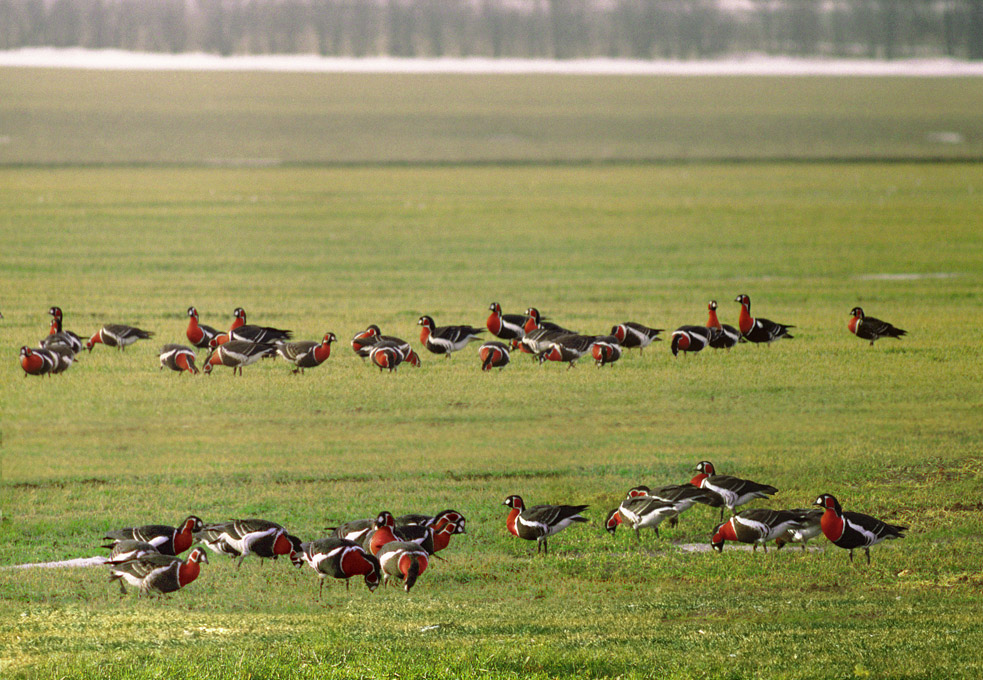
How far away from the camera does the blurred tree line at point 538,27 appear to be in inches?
3888

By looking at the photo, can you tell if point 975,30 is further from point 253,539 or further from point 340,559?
point 340,559

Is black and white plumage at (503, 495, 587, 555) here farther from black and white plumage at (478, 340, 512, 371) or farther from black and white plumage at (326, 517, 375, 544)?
black and white plumage at (478, 340, 512, 371)

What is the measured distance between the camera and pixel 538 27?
138 m

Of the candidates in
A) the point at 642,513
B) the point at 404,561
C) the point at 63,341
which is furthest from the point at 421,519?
the point at 63,341

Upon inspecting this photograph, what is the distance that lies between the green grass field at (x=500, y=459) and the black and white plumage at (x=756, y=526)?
0.25m

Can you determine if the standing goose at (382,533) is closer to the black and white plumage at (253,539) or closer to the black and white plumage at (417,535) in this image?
the black and white plumage at (417,535)

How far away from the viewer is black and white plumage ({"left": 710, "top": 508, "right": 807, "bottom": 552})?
1457 cm

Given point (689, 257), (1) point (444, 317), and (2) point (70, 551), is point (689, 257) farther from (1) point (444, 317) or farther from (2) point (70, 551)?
(2) point (70, 551)

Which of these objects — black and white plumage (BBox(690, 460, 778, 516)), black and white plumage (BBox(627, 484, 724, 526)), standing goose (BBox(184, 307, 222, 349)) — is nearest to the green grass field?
black and white plumage (BBox(627, 484, 724, 526))

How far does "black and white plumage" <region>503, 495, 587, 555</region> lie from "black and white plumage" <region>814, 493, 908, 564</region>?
2.87 metres

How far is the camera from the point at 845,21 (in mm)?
119750

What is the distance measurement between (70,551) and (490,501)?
5598mm

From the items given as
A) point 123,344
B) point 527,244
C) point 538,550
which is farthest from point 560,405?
point 527,244

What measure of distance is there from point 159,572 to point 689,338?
15.4m
